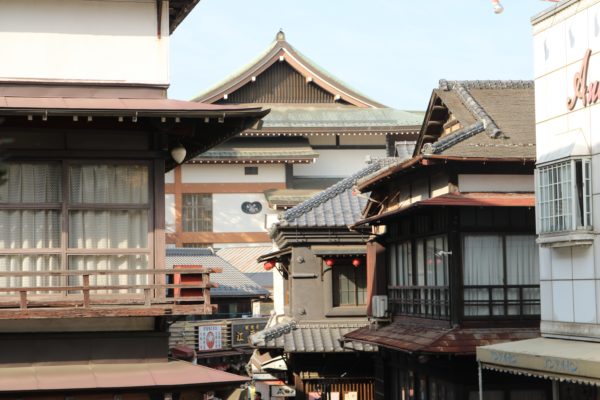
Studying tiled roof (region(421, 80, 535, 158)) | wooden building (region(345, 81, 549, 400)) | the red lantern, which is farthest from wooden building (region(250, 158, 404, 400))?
wooden building (region(345, 81, 549, 400))

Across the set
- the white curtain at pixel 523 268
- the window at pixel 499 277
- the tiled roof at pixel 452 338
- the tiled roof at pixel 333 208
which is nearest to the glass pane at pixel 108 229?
the tiled roof at pixel 452 338

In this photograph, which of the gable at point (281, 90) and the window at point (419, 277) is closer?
the window at point (419, 277)

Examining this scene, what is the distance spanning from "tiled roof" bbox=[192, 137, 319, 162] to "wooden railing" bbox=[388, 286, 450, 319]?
25.7m

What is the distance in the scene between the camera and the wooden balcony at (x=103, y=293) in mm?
18625

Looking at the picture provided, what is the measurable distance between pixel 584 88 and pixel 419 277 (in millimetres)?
9965

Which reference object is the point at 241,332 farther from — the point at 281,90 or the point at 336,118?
the point at 281,90

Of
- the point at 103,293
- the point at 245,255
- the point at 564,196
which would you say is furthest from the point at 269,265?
the point at 564,196

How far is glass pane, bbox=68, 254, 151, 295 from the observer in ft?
65.0

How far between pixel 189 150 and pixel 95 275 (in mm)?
3208

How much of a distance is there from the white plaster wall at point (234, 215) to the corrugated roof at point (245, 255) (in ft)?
3.12

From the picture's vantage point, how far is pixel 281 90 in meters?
58.6

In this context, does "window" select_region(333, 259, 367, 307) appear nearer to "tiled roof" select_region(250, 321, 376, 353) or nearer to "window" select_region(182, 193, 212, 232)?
"tiled roof" select_region(250, 321, 376, 353)

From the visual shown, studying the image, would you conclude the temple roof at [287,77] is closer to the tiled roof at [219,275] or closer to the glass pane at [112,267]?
the tiled roof at [219,275]

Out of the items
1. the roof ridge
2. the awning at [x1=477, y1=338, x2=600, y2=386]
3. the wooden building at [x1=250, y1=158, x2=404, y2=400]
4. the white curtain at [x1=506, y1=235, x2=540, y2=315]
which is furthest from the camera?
the roof ridge
